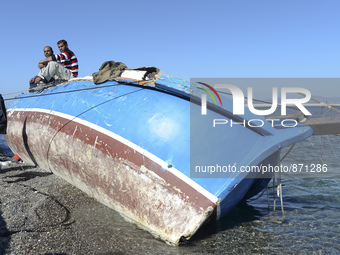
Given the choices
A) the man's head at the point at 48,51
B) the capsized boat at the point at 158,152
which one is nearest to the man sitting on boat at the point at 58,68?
the man's head at the point at 48,51

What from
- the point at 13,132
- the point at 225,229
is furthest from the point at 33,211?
the point at 13,132

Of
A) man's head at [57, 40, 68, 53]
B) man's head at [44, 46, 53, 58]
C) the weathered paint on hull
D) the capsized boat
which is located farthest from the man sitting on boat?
the capsized boat

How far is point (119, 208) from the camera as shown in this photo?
15.4 feet

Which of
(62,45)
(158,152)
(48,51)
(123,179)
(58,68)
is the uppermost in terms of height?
(62,45)

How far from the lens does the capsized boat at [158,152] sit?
3.87 m

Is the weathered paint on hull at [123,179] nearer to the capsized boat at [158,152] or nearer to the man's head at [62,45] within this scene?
the capsized boat at [158,152]

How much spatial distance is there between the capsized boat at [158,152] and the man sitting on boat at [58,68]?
2499mm

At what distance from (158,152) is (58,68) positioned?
5061 millimetres

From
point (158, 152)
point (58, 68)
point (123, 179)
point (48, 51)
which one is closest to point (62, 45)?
point (48, 51)

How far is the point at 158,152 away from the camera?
4.17m

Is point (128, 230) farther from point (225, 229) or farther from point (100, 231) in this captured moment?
point (225, 229)

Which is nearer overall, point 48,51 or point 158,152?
point 158,152

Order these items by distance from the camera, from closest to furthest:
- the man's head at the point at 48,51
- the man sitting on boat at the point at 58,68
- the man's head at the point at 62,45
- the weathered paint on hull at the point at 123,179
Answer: the weathered paint on hull at the point at 123,179, the man sitting on boat at the point at 58,68, the man's head at the point at 48,51, the man's head at the point at 62,45

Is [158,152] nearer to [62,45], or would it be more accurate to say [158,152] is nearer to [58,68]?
[58,68]
